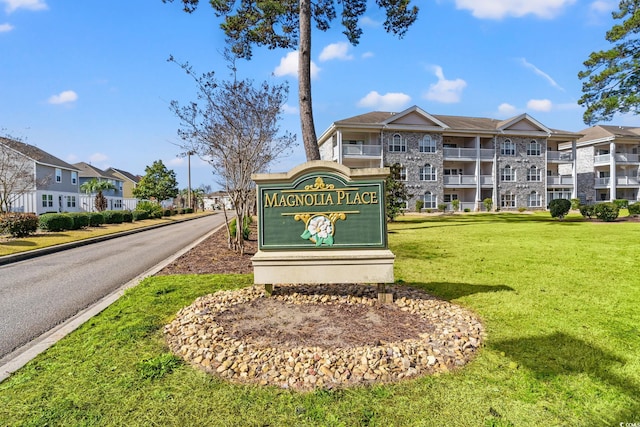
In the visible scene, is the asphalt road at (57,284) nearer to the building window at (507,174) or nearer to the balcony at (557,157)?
the building window at (507,174)

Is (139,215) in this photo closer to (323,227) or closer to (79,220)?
(79,220)

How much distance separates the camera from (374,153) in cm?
3406

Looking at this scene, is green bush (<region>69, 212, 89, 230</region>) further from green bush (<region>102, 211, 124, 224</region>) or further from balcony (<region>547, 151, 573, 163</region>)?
balcony (<region>547, 151, 573, 163</region>)

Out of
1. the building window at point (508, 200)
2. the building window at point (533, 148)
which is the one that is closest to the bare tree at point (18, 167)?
the building window at point (508, 200)

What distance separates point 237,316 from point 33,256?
12111mm

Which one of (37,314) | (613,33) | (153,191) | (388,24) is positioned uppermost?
(613,33)

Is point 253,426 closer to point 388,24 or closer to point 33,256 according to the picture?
point 33,256

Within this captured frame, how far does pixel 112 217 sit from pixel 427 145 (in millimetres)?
31351

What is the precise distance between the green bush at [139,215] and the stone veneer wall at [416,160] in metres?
24.9

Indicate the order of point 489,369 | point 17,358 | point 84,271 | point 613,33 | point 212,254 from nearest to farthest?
point 489,369 < point 17,358 < point 84,271 < point 212,254 < point 613,33

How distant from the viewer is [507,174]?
38.2m

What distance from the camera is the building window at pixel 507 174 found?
38094 millimetres

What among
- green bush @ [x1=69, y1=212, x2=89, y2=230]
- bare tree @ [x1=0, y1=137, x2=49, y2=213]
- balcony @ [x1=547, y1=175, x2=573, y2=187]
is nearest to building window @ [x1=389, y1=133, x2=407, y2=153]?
balcony @ [x1=547, y1=175, x2=573, y2=187]

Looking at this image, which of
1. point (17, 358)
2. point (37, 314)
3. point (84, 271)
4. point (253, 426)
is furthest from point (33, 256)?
point (253, 426)
